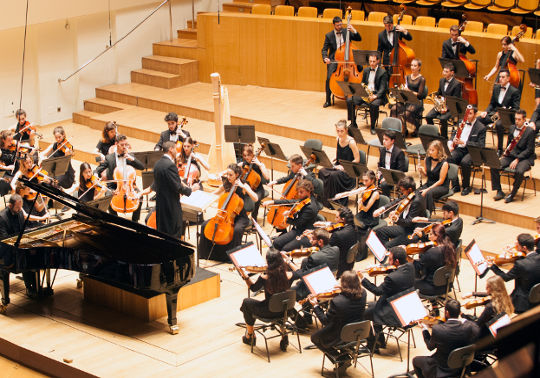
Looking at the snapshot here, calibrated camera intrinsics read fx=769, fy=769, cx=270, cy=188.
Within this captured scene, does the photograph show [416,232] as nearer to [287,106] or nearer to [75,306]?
[75,306]

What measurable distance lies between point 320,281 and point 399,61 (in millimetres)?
5795

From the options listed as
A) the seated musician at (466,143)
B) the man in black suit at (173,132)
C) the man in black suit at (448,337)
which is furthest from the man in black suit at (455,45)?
the man in black suit at (448,337)

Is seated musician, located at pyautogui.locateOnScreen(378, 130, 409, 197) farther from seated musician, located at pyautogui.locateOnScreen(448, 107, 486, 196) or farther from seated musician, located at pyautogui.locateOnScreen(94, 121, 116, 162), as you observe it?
seated musician, located at pyautogui.locateOnScreen(94, 121, 116, 162)

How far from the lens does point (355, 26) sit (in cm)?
1245

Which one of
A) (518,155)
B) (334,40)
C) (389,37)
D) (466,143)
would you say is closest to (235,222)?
(466,143)

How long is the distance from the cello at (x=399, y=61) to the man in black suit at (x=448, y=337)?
20.3 feet

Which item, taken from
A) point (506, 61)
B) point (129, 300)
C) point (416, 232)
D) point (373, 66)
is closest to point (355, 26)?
point (373, 66)

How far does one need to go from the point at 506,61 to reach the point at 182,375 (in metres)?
6.36

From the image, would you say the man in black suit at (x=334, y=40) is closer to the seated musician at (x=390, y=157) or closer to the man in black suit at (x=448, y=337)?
the seated musician at (x=390, y=157)

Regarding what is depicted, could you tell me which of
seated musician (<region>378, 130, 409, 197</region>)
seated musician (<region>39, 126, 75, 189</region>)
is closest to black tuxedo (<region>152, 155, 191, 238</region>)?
seated musician (<region>39, 126, 75, 189</region>)

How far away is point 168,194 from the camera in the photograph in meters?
7.28

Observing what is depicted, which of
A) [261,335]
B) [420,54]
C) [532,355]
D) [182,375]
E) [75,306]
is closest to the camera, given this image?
[532,355]

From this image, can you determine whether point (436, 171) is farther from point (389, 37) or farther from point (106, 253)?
point (106, 253)

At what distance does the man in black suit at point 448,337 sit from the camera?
5.14m
